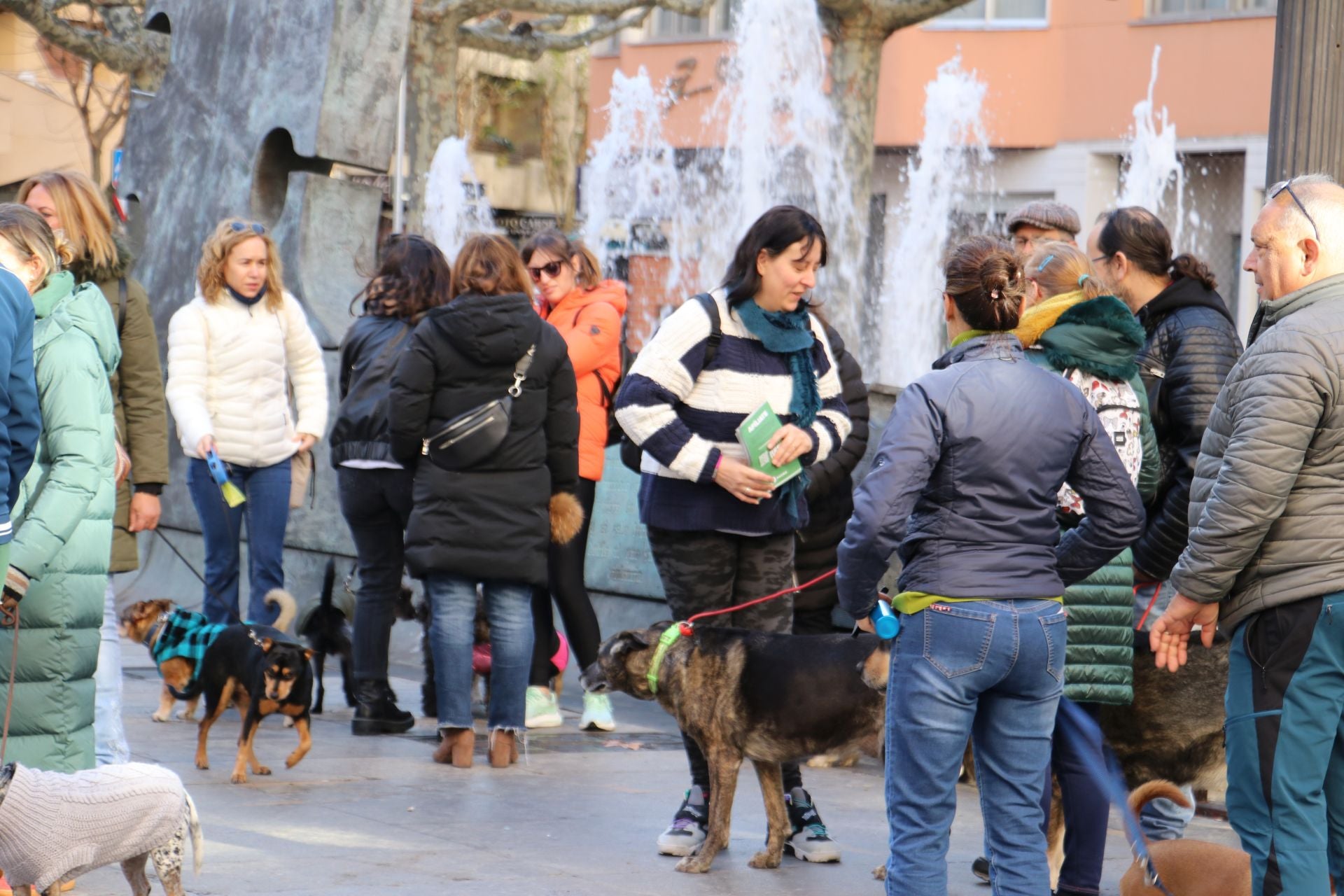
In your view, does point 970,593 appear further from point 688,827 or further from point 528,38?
point 528,38

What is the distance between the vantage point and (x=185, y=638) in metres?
7.94

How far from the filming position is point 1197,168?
27.8m

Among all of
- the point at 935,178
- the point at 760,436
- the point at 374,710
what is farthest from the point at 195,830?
the point at 935,178

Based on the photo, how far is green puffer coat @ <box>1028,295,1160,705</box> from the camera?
17.7 ft

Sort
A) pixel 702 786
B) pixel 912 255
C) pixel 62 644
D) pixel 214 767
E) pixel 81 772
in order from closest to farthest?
pixel 81 772, pixel 62 644, pixel 702 786, pixel 214 767, pixel 912 255

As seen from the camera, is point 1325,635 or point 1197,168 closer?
point 1325,635

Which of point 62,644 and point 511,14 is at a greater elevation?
point 511,14

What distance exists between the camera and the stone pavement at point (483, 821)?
18.5 feet

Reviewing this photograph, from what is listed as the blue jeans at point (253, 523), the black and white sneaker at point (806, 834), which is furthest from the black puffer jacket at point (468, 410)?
the black and white sneaker at point (806, 834)

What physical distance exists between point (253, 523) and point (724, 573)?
10.2 feet

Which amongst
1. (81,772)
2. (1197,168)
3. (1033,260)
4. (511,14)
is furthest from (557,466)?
(511,14)

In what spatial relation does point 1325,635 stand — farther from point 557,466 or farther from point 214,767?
point 214,767

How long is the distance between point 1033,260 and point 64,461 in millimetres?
2988

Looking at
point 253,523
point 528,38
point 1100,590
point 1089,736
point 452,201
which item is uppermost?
point 528,38
